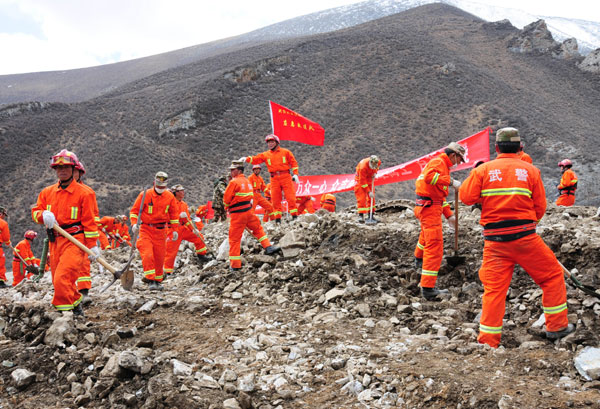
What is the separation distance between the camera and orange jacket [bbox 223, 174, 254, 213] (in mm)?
7246

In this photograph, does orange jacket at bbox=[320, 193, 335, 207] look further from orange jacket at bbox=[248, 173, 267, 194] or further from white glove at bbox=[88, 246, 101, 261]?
white glove at bbox=[88, 246, 101, 261]

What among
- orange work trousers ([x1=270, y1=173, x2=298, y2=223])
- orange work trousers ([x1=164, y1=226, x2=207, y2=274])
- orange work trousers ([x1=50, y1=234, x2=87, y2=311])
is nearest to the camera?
orange work trousers ([x1=50, y1=234, x2=87, y2=311])

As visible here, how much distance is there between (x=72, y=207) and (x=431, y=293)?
4.39 m

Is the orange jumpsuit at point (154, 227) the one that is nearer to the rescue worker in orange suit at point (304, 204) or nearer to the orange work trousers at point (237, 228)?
the orange work trousers at point (237, 228)

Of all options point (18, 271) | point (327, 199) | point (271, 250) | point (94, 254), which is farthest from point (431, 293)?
point (18, 271)

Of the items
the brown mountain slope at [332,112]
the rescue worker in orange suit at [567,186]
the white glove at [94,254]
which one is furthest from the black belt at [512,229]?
the brown mountain slope at [332,112]

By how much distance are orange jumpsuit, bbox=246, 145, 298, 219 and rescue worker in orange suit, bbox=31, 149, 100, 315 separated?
176 inches

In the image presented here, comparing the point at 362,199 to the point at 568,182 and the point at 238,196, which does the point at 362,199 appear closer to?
the point at 238,196

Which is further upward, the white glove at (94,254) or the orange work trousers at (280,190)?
the white glove at (94,254)

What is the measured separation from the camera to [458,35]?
175ft

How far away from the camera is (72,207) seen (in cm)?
489

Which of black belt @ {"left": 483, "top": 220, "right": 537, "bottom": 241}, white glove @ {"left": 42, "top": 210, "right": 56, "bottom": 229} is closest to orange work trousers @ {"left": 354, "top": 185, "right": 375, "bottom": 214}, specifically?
black belt @ {"left": 483, "top": 220, "right": 537, "bottom": 241}

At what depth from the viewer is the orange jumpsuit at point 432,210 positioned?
5.30 meters

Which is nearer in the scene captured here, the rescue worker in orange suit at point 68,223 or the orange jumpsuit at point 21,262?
the rescue worker in orange suit at point 68,223
